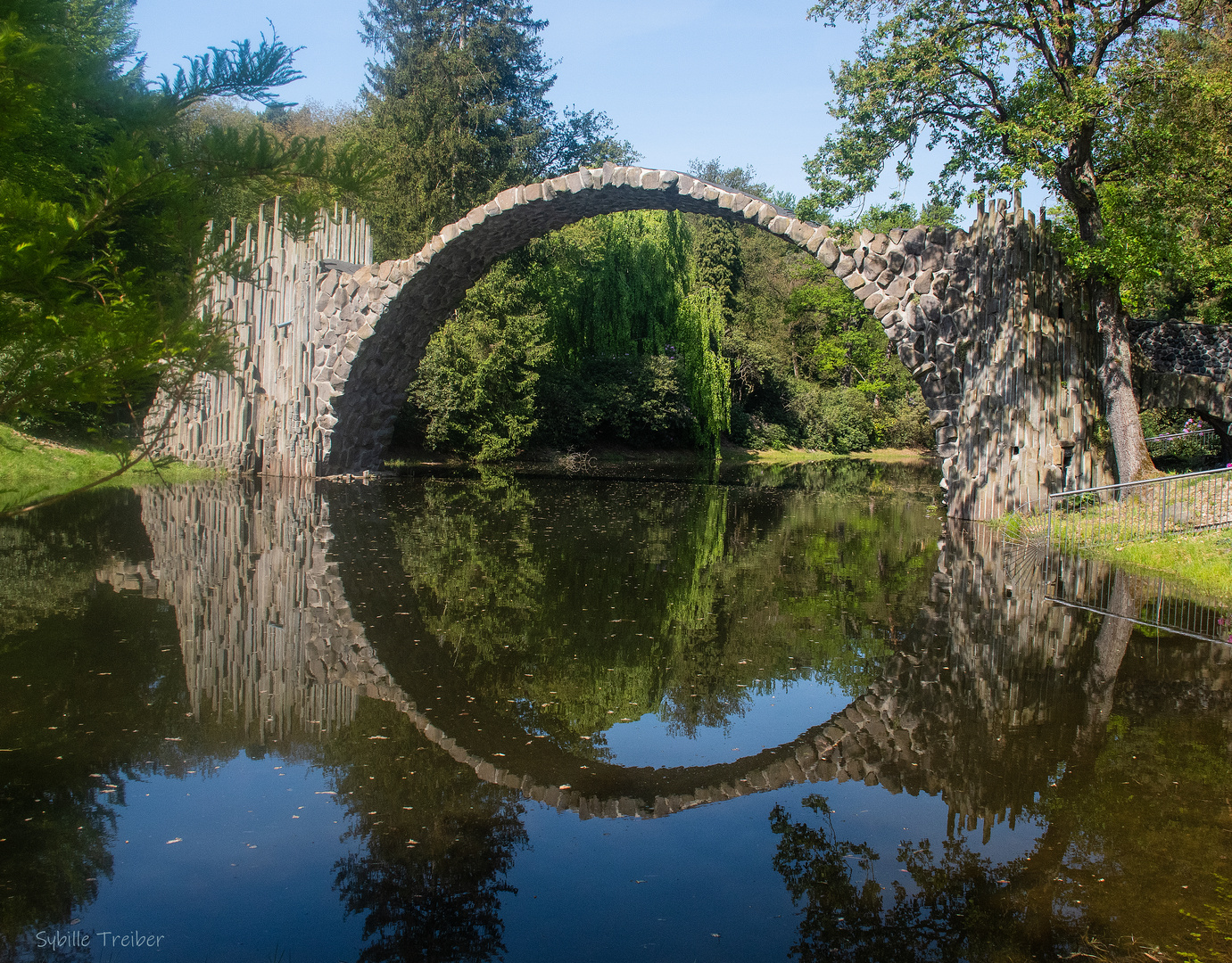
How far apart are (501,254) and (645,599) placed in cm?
1216

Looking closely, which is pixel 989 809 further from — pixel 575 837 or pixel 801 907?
pixel 575 837

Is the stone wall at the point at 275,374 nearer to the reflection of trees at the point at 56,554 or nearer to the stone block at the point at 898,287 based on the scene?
the reflection of trees at the point at 56,554

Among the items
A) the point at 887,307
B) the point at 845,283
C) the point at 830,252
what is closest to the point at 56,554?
the point at 845,283

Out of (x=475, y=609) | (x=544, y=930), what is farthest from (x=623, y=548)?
(x=544, y=930)

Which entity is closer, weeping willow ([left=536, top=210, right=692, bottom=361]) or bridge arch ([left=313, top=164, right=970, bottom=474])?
bridge arch ([left=313, top=164, right=970, bottom=474])

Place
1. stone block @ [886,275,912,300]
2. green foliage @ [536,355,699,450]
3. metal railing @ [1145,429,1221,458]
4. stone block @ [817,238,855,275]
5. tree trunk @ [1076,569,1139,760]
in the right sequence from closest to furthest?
tree trunk @ [1076,569,1139,760] < stone block @ [886,275,912,300] < stone block @ [817,238,855,275] < metal railing @ [1145,429,1221,458] < green foliage @ [536,355,699,450]

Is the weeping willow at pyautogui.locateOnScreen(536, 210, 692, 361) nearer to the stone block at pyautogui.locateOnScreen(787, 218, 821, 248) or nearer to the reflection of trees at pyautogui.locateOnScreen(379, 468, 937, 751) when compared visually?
the stone block at pyautogui.locateOnScreen(787, 218, 821, 248)

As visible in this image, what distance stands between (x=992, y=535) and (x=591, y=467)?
13.6 m

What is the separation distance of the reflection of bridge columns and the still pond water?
0.03 m

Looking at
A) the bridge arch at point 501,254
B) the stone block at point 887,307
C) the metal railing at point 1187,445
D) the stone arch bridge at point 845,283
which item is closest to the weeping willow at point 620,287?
the bridge arch at point 501,254

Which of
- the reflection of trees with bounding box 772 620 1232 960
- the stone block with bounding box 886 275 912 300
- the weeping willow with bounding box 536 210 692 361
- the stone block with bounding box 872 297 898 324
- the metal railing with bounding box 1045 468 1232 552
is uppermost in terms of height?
the weeping willow with bounding box 536 210 692 361

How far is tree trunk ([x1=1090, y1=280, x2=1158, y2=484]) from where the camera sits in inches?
506

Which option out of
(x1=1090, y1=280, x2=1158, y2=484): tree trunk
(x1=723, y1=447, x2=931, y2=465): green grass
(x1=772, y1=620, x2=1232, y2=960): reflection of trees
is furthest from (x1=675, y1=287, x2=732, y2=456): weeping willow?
(x1=772, y1=620, x2=1232, y2=960): reflection of trees

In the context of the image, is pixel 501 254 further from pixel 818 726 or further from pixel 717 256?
pixel 717 256
